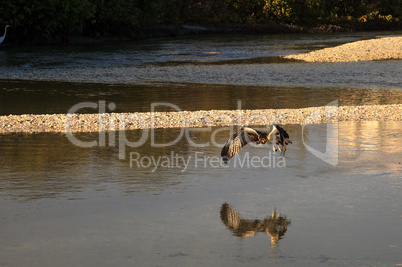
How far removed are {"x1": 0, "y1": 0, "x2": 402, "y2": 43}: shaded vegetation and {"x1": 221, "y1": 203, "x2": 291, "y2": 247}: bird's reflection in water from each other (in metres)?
43.9

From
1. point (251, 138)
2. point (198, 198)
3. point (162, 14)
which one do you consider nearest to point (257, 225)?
point (198, 198)

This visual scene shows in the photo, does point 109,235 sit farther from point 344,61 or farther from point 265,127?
point 344,61

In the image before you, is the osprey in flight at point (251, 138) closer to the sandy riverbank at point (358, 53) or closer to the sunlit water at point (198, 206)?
the sunlit water at point (198, 206)

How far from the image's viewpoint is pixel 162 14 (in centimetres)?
7094

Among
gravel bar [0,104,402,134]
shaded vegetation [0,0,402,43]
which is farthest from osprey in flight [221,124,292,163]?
shaded vegetation [0,0,402,43]

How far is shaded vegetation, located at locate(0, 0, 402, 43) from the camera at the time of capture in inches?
2005

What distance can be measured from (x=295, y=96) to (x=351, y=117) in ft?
17.7

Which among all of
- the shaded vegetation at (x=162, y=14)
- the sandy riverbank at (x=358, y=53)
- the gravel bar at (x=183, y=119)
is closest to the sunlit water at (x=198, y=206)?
the gravel bar at (x=183, y=119)

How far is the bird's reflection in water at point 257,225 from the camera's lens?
7.29 metres

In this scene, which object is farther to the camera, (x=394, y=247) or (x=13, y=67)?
(x=13, y=67)

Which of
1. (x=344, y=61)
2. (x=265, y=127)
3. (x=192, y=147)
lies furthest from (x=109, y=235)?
(x=344, y=61)

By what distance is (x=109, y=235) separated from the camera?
7.23 m

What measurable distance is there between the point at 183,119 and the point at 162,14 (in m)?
56.9

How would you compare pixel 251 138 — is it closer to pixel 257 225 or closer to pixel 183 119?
pixel 257 225
